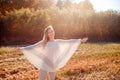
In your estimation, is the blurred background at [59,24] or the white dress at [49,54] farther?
the blurred background at [59,24]

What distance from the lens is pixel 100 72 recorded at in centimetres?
1039

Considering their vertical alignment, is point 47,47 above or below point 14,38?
above

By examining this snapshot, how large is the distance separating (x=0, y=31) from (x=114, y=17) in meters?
13.0

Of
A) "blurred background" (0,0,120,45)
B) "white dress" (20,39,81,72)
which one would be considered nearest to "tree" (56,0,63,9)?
"blurred background" (0,0,120,45)

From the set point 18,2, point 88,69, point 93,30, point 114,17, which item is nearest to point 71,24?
point 93,30

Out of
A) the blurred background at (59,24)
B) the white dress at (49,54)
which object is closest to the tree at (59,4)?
the blurred background at (59,24)

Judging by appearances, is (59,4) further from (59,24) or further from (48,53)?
(48,53)

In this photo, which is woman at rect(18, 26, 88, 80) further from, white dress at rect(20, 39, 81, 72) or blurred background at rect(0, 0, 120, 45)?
blurred background at rect(0, 0, 120, 45)

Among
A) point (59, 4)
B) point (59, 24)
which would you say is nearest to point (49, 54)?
point (59, 24)

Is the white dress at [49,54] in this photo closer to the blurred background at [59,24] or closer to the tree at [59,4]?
the blurred background at [59,24]

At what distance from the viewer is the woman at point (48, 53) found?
719cm

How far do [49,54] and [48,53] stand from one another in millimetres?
34

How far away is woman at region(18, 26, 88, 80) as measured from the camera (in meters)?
7.19

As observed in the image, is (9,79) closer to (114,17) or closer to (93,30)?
(93,30)
